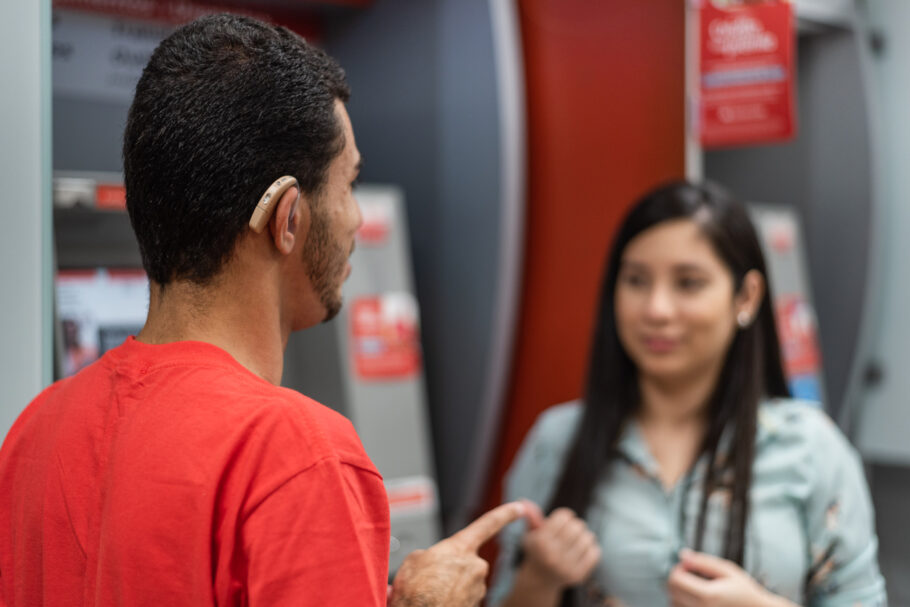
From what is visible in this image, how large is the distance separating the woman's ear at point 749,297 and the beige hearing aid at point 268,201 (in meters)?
1.23

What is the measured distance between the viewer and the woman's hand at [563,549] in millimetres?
1587

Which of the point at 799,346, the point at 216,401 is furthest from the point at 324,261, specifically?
the point at 799,346

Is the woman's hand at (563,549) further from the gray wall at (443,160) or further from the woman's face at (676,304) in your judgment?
the gray wall at (443,160)

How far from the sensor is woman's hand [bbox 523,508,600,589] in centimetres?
159

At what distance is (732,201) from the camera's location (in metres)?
1.87

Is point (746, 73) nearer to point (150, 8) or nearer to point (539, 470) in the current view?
point (539, 470)

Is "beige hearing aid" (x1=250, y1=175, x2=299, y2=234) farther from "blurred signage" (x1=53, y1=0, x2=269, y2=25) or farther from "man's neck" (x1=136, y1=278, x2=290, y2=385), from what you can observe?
"blurred signage" (x1=53, y1=0, x2=269, y2=25)

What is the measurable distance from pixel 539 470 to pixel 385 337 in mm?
756

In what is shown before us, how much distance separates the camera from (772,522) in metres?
1.66

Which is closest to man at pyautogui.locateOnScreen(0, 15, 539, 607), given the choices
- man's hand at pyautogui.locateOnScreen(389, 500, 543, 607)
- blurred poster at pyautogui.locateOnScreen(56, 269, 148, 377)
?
man's hand at pyautogui.locateOnScreen(389, 500, 543, 607)

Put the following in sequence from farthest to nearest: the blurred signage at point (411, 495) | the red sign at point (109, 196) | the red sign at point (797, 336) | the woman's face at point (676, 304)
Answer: the red sign at point (797, 336), the blurred signage at point (411, 495), the red sign at point (109, 196), the woman's face at point (676, 304)

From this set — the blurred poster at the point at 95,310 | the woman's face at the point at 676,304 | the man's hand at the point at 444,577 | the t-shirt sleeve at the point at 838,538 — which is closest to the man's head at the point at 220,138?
the man's hand at the point at 444,577

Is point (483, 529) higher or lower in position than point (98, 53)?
lower

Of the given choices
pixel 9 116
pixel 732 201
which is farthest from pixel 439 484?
pixel 9 116
